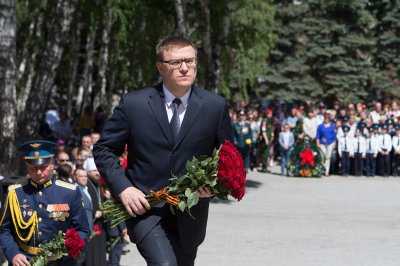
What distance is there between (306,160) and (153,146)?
20.0 m

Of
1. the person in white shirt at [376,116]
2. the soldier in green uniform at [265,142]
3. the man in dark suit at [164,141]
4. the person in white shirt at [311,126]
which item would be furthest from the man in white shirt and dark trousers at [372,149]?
the man in dark suit at [164,141]

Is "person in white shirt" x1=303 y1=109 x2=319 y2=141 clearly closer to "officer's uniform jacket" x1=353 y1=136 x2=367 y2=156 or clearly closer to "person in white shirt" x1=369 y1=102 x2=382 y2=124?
"officer's uniform jacket" x1=353 y1=136 x2=367 y2=156

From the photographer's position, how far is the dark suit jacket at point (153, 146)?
5.47 meters

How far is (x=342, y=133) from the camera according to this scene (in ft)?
84.6

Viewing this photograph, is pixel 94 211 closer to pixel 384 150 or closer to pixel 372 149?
pixel 372 149

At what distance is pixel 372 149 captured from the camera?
84.2ft

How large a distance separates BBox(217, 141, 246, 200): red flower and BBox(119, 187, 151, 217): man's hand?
1.48 feet

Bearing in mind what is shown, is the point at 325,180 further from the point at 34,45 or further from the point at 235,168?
the point at 235,168

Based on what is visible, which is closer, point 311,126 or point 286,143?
point 286,143

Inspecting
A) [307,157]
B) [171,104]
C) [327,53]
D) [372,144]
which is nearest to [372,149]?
[372,144]

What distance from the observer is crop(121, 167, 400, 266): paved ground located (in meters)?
12.2

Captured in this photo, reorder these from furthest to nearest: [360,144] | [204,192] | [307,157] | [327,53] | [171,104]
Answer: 1. [327,53]
2. [360,144]
3. [307,157]
4. [171,104]
5. [204,192]

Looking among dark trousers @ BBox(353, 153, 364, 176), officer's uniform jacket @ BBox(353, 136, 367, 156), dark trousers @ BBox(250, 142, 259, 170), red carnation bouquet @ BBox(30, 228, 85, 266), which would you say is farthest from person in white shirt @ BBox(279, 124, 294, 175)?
red carnation bouquet @ BBox(30, 228, 85, 266)

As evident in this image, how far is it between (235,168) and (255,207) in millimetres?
13229
